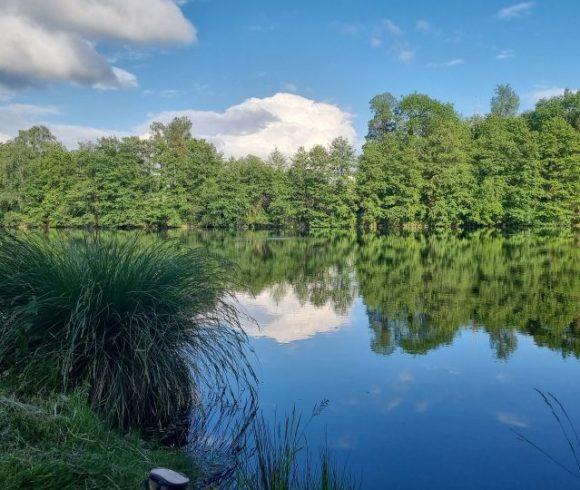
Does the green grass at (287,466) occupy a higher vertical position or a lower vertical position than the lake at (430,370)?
higher

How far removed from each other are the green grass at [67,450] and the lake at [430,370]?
5.94 feet

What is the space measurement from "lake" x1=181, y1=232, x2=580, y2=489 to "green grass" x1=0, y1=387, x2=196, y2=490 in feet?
5.94

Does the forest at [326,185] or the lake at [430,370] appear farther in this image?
the forest at [326,185]

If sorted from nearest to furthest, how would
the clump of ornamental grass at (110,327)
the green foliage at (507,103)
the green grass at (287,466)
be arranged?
the green grass at (287,466), the clump of ornamental grass at (110,327), the green foliage at (507,103)

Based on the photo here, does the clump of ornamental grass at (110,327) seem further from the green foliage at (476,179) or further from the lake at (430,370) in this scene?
the green foliage at (476,179)

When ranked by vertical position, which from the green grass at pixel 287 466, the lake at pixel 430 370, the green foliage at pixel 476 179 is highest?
the green foliage at pixel 476 179

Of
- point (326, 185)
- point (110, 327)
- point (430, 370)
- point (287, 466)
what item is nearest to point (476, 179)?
point (326, 185)

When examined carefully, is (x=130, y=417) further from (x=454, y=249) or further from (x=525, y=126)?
(x=525, y=126)

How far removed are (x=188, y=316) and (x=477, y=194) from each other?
1747 inches

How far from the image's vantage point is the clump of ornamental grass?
460 centimetres

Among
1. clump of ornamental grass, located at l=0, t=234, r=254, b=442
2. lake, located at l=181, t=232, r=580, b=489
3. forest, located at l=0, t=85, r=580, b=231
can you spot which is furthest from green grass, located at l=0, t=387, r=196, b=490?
forest, located at l=0, t=85, r=580, b=231

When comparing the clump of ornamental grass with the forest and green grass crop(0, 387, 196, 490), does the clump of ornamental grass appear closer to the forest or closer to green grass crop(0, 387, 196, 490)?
green grass crop(0, 387, 196, 490)

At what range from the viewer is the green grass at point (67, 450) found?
9.65 feet

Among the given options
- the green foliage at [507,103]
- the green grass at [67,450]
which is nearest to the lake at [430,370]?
the green grass at [67,450]
